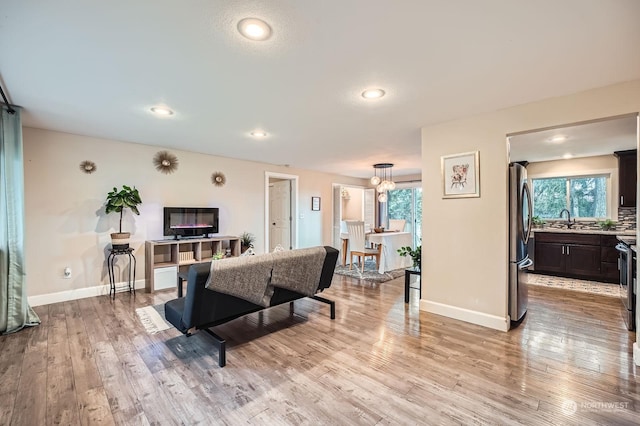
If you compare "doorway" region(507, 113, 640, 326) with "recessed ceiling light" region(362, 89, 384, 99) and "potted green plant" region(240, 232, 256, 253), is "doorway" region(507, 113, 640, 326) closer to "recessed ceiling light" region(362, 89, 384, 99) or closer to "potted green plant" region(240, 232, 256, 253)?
"recessed ceiling light" region(362, 89, 384, 99)

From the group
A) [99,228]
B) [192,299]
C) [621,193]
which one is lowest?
[192,299]

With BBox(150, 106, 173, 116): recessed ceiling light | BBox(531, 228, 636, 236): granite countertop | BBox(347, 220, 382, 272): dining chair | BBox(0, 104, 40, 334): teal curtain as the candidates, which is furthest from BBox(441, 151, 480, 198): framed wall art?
BBox(0, 104, 40, 334): teal curtain

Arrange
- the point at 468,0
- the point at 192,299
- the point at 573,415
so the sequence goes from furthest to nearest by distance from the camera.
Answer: the point at 192,299
the point at 573,415
the point at 468,0

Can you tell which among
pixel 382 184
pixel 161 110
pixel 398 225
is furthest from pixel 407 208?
pixel 161 110

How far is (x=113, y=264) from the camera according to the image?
4.12m

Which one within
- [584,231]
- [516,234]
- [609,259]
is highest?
[516,234]

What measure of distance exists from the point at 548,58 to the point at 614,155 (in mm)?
4655

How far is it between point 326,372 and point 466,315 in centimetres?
183

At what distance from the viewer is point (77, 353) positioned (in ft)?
7.85

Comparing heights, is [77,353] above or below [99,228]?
below

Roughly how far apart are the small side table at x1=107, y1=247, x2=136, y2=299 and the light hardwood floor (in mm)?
807

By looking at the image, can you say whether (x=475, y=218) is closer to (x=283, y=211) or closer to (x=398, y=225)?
(x=398, y=225)

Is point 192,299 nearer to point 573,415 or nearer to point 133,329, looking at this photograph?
→ point 133,329

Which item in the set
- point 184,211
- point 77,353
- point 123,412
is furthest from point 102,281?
point 123,412
